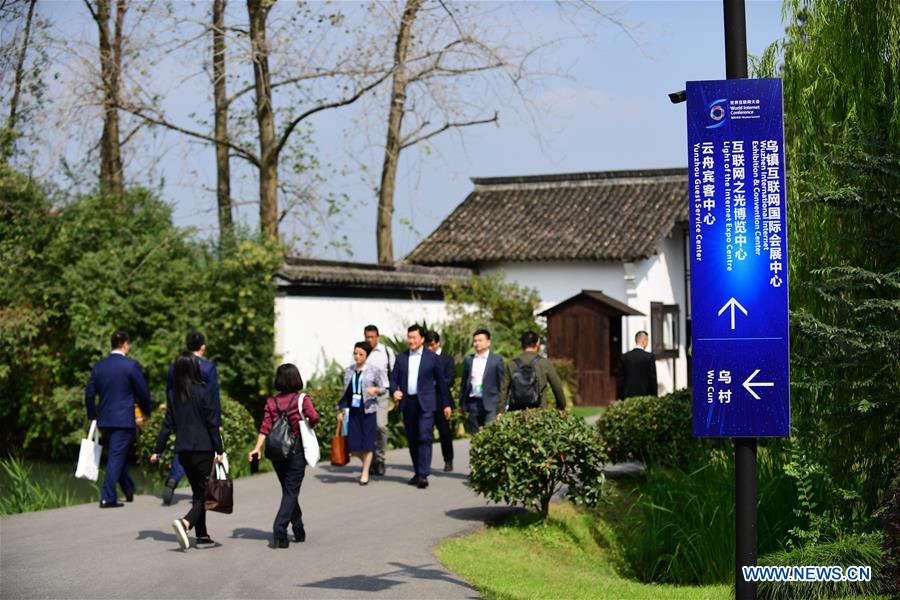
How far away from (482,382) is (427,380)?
2.53ft

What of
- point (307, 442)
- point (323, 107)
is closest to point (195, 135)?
point (323, 107)

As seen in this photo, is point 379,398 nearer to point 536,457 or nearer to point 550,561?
point 536,457

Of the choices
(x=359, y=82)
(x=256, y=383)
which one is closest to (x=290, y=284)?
(x=256, y=383)

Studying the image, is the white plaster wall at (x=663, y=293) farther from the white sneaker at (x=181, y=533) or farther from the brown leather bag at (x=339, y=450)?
the white sneaker at (x=181, y=533)

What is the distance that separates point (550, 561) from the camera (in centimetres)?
1145

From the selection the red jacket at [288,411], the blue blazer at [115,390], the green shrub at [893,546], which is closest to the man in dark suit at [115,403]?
the blue blazer at [115,390]

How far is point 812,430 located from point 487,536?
329cm

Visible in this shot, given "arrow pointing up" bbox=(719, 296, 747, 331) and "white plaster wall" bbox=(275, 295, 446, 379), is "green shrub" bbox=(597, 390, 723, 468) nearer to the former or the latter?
"arrow pointing up" bbox=(719, 296, 747, 331)

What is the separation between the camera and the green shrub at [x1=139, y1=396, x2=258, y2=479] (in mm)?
15469

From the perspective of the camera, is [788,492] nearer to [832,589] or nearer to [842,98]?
[832,589]

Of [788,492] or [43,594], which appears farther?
[788,492]

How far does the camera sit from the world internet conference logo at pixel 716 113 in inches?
268

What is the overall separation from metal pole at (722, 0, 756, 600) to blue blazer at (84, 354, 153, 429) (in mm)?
8521

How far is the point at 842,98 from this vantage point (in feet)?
34.4
